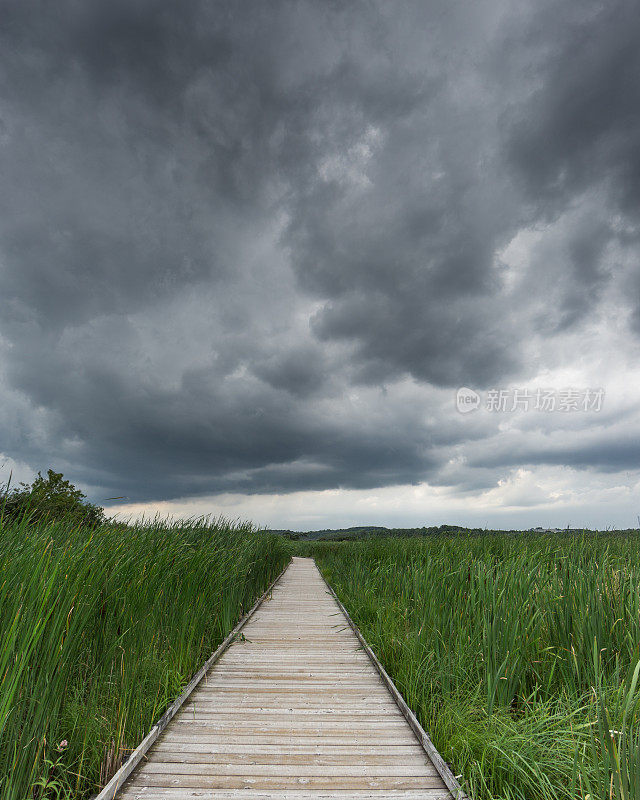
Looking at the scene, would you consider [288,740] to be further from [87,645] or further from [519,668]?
[519,668]

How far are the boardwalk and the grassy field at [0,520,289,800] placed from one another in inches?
13.0

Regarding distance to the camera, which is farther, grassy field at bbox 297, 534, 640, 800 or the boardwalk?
the boardwalk

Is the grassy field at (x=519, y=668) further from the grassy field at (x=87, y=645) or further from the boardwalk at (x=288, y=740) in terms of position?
the grassy field at (x=87, y=645)

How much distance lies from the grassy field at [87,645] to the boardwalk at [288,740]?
1.08ft

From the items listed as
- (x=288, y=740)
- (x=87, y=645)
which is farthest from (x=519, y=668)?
(x=87, y=645)

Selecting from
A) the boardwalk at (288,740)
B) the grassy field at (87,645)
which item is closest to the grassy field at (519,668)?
the boardwalk at (288,740)

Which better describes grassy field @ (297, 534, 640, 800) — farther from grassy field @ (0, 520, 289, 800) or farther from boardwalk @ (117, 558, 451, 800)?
grassy field @ (0, 520, 289, 800)

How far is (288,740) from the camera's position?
11.1 feet

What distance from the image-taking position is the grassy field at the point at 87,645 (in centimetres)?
229

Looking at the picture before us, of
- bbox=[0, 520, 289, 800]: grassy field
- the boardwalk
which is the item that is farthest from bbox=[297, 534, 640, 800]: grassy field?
bbox=[0, 520, 289, 800]: grassy field

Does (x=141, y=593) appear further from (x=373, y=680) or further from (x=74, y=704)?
(x=373, y=680)

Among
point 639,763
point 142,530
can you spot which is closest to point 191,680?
point 142,530

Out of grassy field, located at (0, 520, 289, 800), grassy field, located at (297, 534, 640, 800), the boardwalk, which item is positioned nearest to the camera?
grassy field, located at (0, 520, 289, 800)

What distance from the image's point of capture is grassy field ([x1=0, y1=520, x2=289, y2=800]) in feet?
7.51
